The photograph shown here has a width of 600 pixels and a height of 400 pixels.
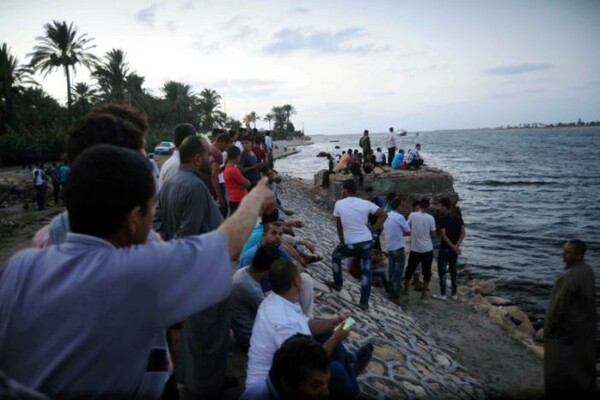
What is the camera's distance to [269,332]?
3.06 meters

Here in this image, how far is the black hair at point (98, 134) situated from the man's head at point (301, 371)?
152 cm

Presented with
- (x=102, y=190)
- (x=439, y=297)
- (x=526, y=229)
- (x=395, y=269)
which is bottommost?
(x=526, y=229)

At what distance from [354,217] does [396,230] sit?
2023mm

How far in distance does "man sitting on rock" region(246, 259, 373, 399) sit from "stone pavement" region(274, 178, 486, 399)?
1.16 metres

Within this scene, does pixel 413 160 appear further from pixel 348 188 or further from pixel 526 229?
pixel 348 188

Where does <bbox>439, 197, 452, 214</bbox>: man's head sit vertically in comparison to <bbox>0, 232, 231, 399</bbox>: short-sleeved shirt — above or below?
below

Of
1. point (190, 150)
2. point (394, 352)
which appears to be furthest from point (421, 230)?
point (190, 150)

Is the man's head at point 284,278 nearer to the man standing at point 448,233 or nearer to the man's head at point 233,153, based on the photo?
the man's head at point 233,153

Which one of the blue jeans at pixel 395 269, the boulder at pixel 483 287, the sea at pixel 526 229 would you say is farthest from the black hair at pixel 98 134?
the boulder at pixel 483 287

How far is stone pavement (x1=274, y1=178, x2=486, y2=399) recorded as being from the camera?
4.98 metres

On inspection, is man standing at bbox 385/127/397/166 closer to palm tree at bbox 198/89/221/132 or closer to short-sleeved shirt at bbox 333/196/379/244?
short-sleeved shirt at bbox 333/196/379/244

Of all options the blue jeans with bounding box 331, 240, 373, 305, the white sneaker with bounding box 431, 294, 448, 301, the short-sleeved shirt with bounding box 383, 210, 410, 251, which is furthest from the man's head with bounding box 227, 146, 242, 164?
the white sneaker with bounding box 431, 294, 448, 301

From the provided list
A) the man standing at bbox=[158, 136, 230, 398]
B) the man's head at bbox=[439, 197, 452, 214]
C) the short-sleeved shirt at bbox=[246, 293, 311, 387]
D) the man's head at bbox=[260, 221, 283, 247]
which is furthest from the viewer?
the man's head at bbox=[439, 197, 452, 214]

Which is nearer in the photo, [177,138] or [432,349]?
[177,138]
